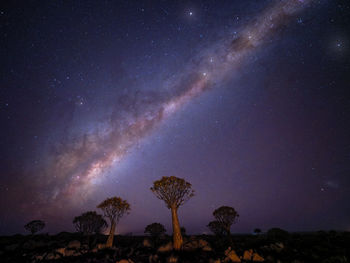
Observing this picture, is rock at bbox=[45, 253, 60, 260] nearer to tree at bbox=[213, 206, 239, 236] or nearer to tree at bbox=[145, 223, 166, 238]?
tree at bbox=[213, 206, 239, 236]

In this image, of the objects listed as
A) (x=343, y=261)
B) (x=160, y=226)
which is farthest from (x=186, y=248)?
(x=160, y=226)

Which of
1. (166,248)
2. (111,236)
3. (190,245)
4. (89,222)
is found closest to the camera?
(166,248)

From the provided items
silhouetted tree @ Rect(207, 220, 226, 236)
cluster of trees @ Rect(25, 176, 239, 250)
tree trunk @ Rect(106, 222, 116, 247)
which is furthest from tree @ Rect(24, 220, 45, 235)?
silhouetted tree @ Rect(207, 220, 226, 236)

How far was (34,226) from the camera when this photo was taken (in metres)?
43.4

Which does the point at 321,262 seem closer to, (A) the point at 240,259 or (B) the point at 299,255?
(B) the point at 299,255

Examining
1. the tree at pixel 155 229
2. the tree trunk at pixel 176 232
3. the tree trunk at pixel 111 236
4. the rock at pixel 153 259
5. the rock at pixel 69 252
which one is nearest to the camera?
the rock at pixel 153 259

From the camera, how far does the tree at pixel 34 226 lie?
141ft

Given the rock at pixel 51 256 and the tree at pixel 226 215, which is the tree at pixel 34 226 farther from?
the tree at pixel 226 215

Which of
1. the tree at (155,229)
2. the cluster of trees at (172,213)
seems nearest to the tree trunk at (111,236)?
the cluster of trees at (172,213)

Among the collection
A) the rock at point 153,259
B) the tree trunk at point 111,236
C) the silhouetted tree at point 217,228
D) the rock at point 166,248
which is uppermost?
the tree trunk at point 111,236

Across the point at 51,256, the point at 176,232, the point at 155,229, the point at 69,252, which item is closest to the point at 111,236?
the point at 69,252

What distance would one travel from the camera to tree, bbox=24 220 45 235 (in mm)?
42875

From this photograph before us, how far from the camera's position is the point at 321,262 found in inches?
441

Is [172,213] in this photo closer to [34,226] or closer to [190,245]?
[190,245]
